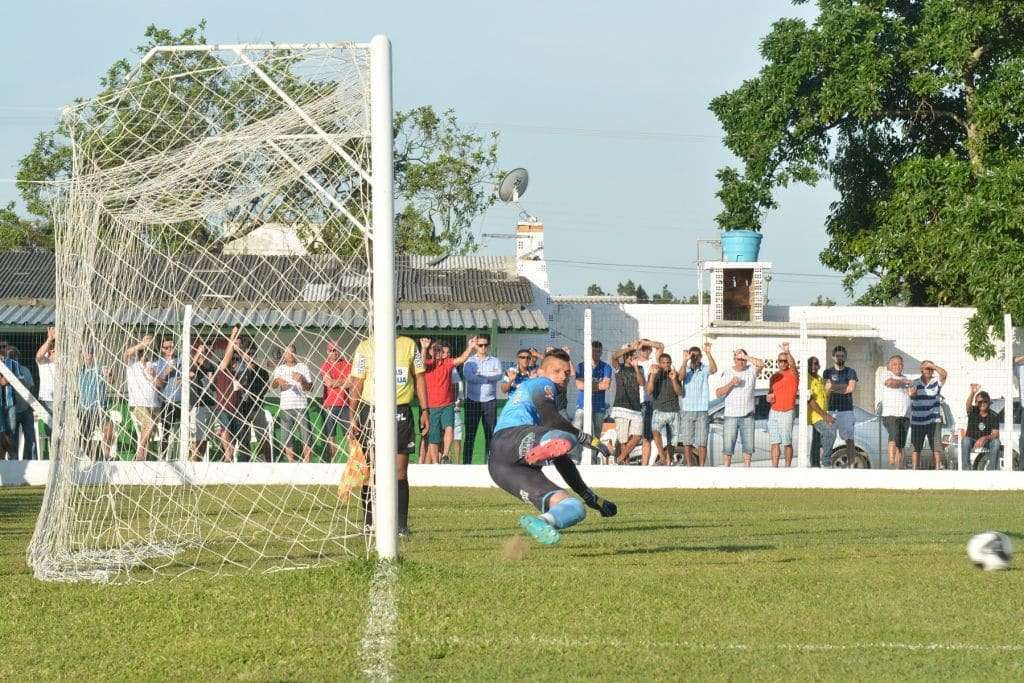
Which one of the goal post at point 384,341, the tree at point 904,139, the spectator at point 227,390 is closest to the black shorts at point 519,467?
the goal post at point 384,341

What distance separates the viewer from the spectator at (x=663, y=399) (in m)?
19.3

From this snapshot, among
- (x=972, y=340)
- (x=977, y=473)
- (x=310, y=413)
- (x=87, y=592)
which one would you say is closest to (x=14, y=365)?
(x=310, y=413)

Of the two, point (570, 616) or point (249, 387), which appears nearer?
point (570, 616)

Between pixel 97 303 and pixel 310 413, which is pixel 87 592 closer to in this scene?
pixel 97 303

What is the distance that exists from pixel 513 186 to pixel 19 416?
52.4 ft

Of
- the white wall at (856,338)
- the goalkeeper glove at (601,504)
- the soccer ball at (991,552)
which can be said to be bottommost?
the soccer ball at (991,552)

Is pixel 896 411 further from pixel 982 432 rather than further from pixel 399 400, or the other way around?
→ pixel 399 400

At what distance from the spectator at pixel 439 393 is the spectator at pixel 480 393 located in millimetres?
143

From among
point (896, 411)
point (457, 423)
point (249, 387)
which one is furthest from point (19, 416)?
point (896, 411)

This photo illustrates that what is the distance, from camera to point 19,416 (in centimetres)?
1917

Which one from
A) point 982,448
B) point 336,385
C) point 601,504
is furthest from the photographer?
point 982,448

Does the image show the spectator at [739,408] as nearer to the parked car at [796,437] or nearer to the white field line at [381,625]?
the parked car at [796,437]

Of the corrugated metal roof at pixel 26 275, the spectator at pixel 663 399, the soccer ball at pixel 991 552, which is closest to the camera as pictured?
the soccer ball at pixel 991 552

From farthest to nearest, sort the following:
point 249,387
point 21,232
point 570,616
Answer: point 21,232
point 249,387
point 570,616
